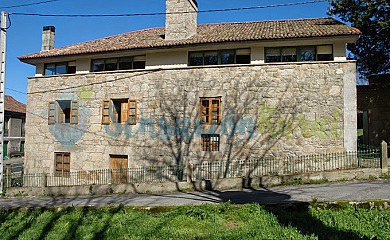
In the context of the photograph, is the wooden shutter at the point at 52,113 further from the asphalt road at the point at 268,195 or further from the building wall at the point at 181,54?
the asphalt road at the point at 268,195

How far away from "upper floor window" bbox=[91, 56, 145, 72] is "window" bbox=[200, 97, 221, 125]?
4.16 meters

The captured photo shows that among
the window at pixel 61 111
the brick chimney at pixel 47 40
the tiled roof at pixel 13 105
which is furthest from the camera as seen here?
the tiled roof at pixel 13 105

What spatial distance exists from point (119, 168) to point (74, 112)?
417 centimetres

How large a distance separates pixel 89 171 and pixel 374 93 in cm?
1753

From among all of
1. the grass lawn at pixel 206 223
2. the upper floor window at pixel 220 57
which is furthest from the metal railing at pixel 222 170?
the grass lawn at pixel 206 223

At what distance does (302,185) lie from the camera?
1123 centimetres

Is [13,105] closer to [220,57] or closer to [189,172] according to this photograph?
[220,57]

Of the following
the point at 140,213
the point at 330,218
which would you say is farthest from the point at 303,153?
the point at 140,213

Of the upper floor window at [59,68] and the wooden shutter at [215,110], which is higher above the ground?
the upper floor window at [59,68]

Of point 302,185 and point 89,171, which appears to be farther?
point 89,171

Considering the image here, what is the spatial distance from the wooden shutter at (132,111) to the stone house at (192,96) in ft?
0.17

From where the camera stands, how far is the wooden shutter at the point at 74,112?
56.9 ft

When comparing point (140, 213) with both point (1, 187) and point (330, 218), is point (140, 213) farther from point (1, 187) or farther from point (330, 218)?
point (1, 187)

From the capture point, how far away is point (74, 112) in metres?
17.4
